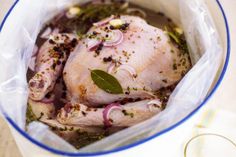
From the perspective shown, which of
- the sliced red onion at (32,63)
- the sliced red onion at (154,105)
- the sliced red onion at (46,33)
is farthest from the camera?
the sliced red onion at (46,33)

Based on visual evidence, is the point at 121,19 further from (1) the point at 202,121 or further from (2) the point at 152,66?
(1) the point at 202,121

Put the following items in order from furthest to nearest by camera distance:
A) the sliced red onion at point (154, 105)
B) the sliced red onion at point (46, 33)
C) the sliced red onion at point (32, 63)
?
the sliced red onion at point (46, 33) < the sliced red onion at point (32, 63) < the sliced red onion at point (154, 105)

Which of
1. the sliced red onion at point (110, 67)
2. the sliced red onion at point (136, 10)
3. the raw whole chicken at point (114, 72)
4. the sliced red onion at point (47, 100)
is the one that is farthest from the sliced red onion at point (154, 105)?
the sliced red onion at point (136, 10)

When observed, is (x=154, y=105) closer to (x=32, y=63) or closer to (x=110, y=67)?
(x=110, y=67)

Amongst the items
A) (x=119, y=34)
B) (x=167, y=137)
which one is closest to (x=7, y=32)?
(x=119, y=34)

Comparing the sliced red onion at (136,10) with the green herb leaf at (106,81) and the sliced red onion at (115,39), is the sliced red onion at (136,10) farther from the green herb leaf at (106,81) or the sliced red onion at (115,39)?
the green herb leaf at (106,81)

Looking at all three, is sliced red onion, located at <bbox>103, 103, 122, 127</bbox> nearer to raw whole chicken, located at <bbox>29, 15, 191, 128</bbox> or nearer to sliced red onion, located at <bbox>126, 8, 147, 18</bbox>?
raw whole chicken, located at <bbox>29, 15, 191, 128</bbox>

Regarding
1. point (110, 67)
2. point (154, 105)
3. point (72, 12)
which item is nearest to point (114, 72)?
point (110, 67)
